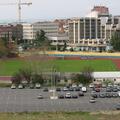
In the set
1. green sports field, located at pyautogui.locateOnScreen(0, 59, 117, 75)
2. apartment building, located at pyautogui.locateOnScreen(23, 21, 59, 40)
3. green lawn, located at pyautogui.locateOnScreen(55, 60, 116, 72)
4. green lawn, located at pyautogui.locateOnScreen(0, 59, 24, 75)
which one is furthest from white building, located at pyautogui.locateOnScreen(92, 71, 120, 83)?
apartment building, located at pyautogui.locateOnScreen(23, 21, 59, 40)

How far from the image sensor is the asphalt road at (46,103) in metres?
17.5

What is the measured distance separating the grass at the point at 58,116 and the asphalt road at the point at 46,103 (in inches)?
39.2

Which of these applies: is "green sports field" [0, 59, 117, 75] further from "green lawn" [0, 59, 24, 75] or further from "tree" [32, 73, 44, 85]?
"tree" [32, 73, 44, 85]

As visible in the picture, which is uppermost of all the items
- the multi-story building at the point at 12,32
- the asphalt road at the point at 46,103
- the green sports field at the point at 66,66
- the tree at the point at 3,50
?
the multi-story building at the point at 12,32

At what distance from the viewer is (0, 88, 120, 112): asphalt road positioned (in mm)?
17531

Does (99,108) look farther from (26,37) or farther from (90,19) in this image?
(26,37)

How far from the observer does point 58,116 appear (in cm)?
1540

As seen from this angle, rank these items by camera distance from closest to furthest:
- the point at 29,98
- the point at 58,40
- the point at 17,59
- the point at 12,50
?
the point at 29,98, the point at 17,59, the point at 12,50, the point at 58,40

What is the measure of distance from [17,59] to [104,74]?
15.8 metres

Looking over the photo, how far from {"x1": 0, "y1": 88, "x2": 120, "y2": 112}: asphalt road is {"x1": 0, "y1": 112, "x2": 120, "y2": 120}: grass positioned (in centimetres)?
100

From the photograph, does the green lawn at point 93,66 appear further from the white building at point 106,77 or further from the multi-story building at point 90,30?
the multi-story building at point 90,30

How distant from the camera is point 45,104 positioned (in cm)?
1875

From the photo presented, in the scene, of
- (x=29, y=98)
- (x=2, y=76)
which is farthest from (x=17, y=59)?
(x=29, y=98)

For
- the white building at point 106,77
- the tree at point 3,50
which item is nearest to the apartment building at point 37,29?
the tree at point 3,50
